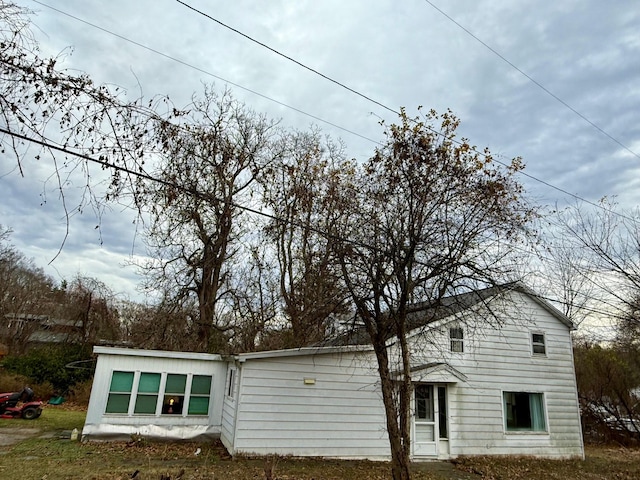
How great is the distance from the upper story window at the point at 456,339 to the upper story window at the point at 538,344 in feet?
9.53

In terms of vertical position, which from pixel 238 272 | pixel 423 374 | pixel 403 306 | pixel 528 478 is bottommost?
pixel 528 478

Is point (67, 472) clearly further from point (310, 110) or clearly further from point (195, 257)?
point (195, 257)

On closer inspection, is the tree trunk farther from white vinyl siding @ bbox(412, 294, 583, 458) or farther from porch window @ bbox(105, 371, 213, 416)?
porch window @ bbox(105, 371, 213, 416)

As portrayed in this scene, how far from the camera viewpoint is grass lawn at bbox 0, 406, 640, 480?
8508 millimetres

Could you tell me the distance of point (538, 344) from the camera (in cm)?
1426

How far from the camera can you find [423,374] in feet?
39.0

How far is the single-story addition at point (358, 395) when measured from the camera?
436 inches

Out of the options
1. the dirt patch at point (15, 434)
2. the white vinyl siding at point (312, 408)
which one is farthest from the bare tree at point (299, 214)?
the dirt patch at point (15, 434)

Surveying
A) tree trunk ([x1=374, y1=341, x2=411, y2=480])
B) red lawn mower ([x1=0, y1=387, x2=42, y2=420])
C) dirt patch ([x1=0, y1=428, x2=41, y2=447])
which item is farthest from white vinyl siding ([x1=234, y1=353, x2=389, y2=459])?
red lawn mower ([x1=0, y1=387, x2=42, y2=420])

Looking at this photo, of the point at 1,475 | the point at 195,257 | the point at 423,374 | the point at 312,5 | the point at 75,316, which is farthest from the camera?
the point at 75,316

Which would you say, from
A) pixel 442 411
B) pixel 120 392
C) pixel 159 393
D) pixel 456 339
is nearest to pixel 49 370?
pixel 120 392

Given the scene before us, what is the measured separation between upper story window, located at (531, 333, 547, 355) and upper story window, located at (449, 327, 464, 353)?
2.90m

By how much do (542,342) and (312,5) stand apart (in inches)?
529

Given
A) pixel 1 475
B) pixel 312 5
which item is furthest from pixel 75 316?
pixel 312 5
